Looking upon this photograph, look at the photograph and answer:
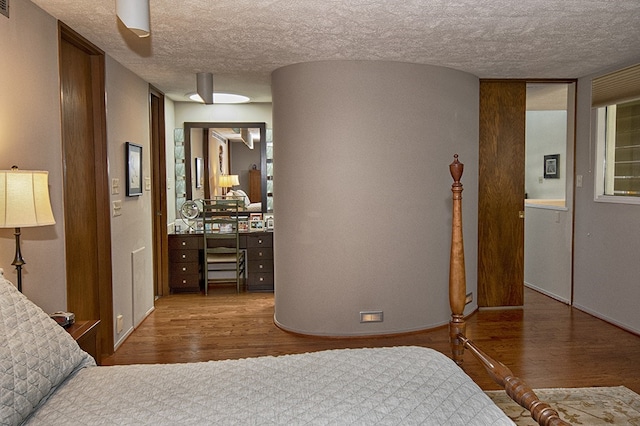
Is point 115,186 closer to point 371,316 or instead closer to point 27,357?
point 371,316

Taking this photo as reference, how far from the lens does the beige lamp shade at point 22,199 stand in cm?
197

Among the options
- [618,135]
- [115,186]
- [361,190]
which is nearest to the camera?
[115,186]

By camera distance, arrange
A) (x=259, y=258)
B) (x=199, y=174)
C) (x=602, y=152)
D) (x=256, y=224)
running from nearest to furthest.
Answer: (x=602, y=152) < (x=259, y=258) < (x=256, y=224) < (x=199, y=174)

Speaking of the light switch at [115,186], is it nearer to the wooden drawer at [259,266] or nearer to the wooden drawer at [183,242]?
the wooden drawer at [183,242]

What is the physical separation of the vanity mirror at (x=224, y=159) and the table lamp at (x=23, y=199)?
4403 mm

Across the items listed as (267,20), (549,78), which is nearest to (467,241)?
(549,78)

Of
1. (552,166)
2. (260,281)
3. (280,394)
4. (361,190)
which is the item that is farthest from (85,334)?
(552,166)

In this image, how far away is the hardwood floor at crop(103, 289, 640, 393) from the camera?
354 cm

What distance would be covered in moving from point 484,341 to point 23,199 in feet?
11.6

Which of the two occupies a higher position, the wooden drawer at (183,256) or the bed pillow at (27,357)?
the bed pillow at (27,357)

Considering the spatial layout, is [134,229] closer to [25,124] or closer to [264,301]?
[264,301]

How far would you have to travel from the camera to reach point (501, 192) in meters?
5.14

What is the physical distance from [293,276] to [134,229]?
154cm

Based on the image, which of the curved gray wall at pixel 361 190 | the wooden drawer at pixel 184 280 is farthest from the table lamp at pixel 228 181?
the curved gray wall at pixel 361 190
